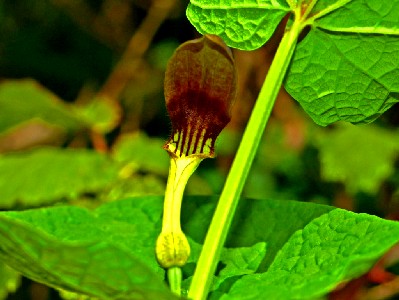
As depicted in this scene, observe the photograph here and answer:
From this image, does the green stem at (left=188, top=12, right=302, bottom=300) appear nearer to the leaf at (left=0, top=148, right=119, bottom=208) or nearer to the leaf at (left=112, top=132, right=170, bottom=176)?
the leaf at (left=0, top=148, right=119, bottom=208)

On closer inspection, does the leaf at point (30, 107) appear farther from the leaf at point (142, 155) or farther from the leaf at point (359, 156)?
the leaf at point (359, 156)

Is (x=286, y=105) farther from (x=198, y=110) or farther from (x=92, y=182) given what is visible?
(x=198, y=110)

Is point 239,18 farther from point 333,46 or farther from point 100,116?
point 100,116

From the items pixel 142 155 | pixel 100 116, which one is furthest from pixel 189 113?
pixel 100 116

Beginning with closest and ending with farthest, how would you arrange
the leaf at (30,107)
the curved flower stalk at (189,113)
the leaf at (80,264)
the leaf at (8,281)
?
1. the leaf at (80,264)
2. the curved flower stalk at (189,113)
3. the leaf at (8,281)
4. the leaf at (30,107)

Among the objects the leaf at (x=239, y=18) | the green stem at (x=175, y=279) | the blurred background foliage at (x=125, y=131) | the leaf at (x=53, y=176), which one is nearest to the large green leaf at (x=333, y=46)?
the leaf at (x=239, y=18)

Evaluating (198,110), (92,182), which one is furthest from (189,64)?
(92,182)
